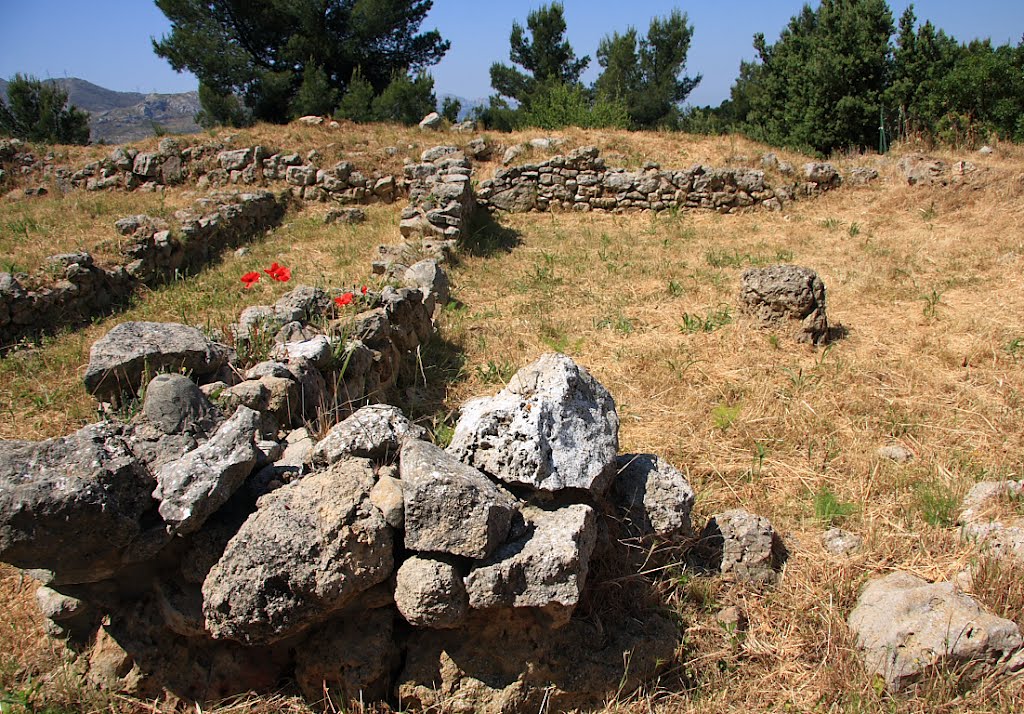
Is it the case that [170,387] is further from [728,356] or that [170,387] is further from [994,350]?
[994,350]

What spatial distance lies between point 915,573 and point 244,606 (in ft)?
9.79

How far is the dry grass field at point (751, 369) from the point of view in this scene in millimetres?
2684

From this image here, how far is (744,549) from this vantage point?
10.3ft

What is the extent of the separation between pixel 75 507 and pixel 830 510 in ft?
11.3

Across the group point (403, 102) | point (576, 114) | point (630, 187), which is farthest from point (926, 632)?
point (403, 102)

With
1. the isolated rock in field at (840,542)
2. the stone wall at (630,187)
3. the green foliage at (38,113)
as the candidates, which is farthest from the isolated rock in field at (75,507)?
the green foliage at (38,113)

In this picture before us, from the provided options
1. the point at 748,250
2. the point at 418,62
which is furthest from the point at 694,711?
the point at 418,62

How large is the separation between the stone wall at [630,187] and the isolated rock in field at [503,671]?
387 inches

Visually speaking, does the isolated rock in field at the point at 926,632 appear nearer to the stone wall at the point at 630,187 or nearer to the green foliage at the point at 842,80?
the stone wall at the point at 630,187

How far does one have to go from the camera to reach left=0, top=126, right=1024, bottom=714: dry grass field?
8.80 feet

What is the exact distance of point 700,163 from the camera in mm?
11797

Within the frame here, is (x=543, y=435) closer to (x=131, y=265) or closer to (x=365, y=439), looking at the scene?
(x=365, y=439)

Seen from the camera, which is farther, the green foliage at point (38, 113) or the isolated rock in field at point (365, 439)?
the green foliage at point (38, 113)

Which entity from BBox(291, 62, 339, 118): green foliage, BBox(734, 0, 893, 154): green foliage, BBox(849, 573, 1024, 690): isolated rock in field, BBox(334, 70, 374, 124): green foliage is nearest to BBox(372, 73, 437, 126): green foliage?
BBox(334, 70, 374, 124): green foliage
